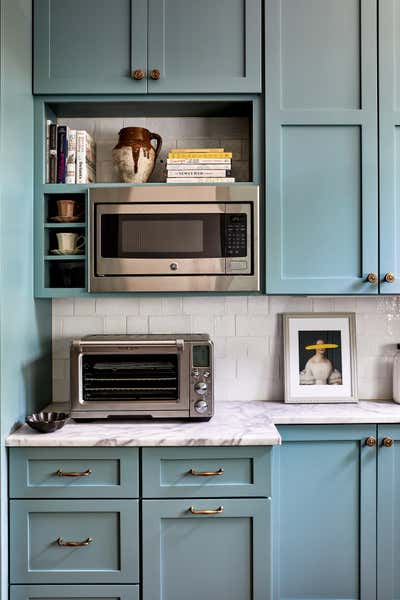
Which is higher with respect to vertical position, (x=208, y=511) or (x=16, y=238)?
(x=16, y=238)

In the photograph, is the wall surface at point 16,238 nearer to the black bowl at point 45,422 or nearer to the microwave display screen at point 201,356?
the black bowl at point 45,422

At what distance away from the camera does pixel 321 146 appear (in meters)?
2.19

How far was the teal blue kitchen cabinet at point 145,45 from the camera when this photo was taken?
2158 millimetres

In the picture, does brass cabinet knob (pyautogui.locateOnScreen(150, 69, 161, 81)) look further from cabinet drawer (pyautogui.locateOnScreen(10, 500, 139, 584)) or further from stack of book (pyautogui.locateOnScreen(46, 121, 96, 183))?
cabinet drawer (pyautogui.locateOnScreen(10, 500, 139, 584))

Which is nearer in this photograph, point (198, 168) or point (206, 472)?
point (206, 472)

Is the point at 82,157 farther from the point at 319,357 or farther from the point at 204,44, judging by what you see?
the point at 319,357

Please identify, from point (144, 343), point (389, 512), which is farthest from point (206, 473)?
point (389, 512)

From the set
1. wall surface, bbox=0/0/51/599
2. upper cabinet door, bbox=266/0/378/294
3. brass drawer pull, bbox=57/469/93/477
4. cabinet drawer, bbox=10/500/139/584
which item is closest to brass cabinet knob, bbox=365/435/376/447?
upper cabinet door, bbox=266/0/378/294

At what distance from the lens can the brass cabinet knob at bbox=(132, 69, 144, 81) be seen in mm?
2148

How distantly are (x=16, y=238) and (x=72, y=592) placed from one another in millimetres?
1293

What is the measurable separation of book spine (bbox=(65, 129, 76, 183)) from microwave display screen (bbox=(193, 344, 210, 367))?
0.87 m

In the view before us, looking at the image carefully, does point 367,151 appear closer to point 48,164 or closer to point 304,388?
point 304,388

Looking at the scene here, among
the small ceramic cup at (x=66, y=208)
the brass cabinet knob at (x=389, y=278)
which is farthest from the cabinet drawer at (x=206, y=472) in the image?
the small ceramic cup at (x=66, y=208)

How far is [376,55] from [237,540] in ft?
6.41
